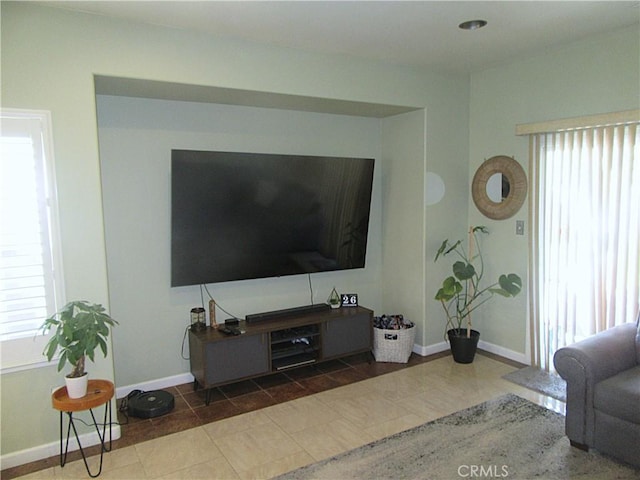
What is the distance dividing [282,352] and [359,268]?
1.21 meters

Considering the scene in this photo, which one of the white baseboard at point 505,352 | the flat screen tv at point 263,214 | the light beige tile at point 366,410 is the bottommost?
the light beige tile at point 366,410

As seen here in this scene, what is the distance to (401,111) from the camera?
4277mm

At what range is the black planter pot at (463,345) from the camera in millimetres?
4125

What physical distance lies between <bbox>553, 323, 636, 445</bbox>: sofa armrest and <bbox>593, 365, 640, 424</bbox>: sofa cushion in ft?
0.14

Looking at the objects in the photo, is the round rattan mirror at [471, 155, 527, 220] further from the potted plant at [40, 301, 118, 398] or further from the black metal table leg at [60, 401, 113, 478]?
the black metal table leg at [60, 401, 113, 478]

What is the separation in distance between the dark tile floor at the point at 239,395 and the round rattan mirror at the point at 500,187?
1.47 metres

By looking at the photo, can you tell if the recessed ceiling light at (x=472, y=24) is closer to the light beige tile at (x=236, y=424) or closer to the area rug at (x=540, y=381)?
the area rug at (x=540, y=381)

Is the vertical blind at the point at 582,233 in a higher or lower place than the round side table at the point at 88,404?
higher

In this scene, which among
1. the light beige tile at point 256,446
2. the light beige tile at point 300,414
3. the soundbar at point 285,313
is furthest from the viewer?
the soundbar at point 285,313

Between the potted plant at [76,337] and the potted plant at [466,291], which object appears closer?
the potted plant at [76,337]

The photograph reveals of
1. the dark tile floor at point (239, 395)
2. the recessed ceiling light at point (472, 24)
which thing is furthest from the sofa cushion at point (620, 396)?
the recessed ceiling light at point (472, 24)

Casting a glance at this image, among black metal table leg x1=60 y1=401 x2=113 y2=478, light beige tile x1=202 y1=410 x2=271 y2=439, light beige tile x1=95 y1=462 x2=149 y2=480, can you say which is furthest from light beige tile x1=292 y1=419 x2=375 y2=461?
black metal table leg x1=60 y1=401 x2=113 y2=478

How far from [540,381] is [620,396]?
1.22 metres

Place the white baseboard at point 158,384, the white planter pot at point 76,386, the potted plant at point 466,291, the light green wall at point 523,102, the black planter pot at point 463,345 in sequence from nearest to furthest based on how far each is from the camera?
the white planter pot at point 76,386
the light green wall at point 523,102
the white baseboard at point 158,384
the potted plant at point 466,291
the black planter pot at point 463,345
